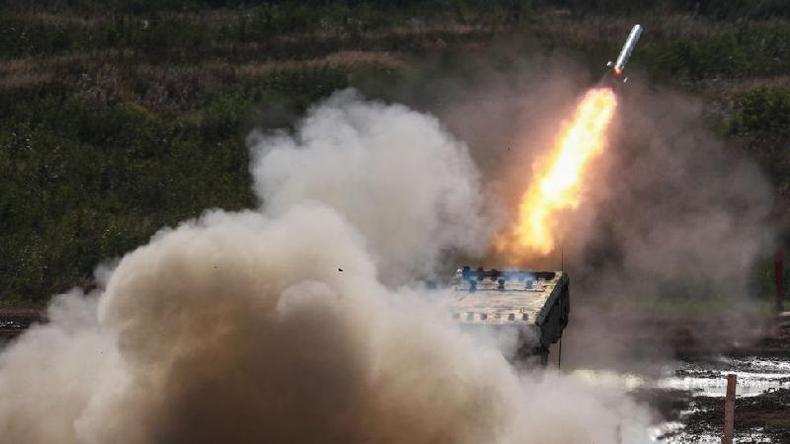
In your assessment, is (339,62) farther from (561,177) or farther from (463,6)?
(561,177)

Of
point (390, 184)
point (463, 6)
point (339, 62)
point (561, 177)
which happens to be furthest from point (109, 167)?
point (463, 6)

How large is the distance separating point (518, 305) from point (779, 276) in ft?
39.9

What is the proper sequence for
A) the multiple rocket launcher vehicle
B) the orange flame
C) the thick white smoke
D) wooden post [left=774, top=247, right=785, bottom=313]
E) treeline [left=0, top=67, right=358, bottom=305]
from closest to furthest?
1. the multiple rocket launcher vehicle
2. the thick white smoke
3. the orange flame
4. wooden post [left=774, top=247, right=785, bottom=313]
5. treeline [left=0, top=67, right=358, bottom=305]

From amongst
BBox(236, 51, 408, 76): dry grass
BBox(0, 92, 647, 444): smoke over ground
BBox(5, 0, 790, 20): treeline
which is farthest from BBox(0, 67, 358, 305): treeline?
BBox(0, 92, 647, 444): smoke over ground

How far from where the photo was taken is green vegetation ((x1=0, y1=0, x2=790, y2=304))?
37.4 m

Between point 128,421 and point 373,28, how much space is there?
1087 inches

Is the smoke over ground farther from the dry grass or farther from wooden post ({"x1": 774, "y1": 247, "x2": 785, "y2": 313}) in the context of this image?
the dry grass

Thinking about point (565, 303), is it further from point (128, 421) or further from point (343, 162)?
point (128, 421)

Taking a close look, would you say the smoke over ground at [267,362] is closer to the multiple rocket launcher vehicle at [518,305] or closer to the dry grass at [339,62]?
the multiple rocket launcher vehicle at [518,305]

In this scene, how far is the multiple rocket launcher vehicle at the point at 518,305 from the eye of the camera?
23.8 m

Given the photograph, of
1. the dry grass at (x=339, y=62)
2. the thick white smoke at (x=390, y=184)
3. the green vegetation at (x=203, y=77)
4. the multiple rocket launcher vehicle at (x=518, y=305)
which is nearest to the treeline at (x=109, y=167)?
the green vegetation at (x=203, y=77)

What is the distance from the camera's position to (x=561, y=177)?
30.0 metres

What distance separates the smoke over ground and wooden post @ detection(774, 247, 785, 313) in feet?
38.0

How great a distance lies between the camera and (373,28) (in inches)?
1845
